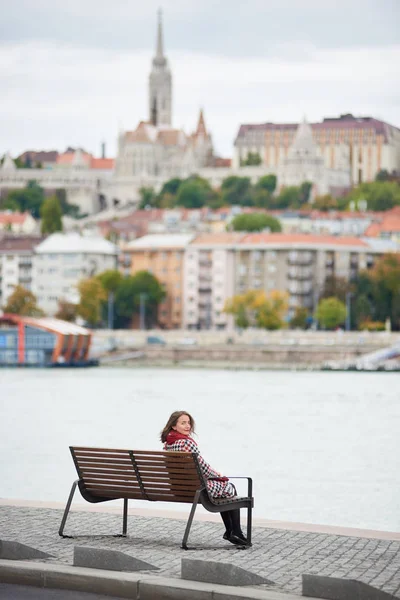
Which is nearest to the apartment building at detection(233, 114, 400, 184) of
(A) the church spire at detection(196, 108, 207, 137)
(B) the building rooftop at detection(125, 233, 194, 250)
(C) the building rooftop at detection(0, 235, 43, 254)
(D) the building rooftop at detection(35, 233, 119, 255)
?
(A) the church spire at detection(196, 108, 207, 137)

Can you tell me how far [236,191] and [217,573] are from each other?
135 m

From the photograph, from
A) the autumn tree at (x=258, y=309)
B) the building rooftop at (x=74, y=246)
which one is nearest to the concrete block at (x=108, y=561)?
the autumn tree at (x=258, y=309)

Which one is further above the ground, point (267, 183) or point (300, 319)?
point (267, 183)

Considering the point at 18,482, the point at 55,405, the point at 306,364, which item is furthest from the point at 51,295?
the point at 18,482

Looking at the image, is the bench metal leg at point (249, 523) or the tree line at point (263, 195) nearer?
the bench metal leg at point (249, 523)

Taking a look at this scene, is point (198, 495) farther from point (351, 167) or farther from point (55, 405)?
point (351, 167)

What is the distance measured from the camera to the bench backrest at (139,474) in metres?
A: 9.03

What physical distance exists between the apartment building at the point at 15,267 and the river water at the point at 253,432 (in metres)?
44.0

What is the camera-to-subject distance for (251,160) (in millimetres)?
152250

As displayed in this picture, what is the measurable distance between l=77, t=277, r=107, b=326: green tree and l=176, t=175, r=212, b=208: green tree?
141ft

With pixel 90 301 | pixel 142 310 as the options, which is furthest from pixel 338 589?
pixel 142 310

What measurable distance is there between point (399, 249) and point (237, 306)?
56.8 ft

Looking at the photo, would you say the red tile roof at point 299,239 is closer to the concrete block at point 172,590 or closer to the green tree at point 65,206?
the green tree at point 65,206

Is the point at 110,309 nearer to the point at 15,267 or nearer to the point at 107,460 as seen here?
the point at 15,267
